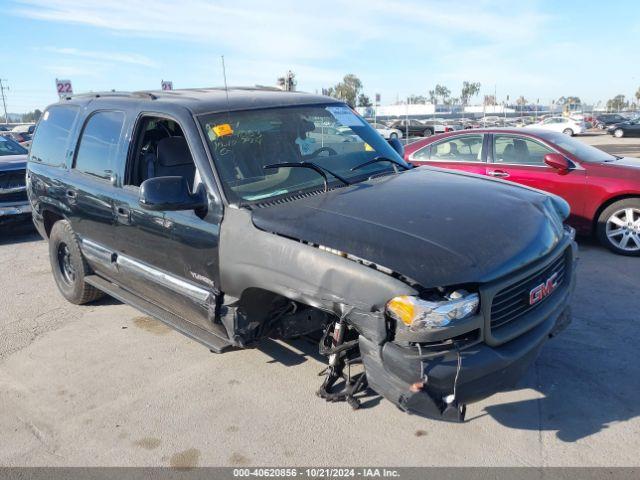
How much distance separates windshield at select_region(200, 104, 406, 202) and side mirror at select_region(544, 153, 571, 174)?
11.0 ft

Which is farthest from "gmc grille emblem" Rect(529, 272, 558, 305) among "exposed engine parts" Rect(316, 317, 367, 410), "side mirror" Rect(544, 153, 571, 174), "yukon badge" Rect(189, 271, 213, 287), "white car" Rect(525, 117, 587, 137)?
"white car" Rect(525, 117, 587, 137)

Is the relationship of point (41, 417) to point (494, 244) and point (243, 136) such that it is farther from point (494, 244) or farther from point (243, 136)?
point (494, 244)

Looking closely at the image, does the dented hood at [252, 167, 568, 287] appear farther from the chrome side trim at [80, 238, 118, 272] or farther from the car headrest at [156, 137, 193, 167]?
the chrome side trim at [80, 238, 118, 272]

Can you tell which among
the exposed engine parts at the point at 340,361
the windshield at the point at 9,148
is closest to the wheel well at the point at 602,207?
the exposed engine parts at the point at 340,361

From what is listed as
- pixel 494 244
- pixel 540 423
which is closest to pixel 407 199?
pixel 494 244

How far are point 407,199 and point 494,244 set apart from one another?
646mm

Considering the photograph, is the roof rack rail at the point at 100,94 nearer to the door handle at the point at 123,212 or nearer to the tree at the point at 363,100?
the door handle at the point at 123,212

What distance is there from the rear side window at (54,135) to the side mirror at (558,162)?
554cm

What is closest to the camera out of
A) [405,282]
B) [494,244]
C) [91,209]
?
[405,282]

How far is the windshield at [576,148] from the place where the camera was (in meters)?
6.93

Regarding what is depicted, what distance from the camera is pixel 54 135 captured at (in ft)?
17.6

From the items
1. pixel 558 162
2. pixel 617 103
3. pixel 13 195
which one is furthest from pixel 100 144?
pixel 617 103

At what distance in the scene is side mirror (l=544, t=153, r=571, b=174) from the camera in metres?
6.73

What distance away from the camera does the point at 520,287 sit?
9.33ft
